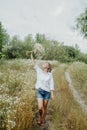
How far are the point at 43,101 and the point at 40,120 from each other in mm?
523

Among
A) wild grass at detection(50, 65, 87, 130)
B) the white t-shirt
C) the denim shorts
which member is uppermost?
the white t-shirt

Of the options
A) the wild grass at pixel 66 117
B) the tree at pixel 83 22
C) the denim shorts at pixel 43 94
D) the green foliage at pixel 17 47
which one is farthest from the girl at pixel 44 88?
the green foliage at pixel 17 47

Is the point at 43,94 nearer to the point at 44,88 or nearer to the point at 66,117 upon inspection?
the point at 44,88

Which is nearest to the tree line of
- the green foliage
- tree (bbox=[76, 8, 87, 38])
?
the green foliage

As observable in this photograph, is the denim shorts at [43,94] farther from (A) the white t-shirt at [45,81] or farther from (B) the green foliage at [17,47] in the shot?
(B) the green foliage at [17,47]

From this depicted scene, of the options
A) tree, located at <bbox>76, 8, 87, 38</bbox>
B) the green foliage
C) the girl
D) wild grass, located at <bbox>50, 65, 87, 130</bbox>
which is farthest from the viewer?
the green foliage

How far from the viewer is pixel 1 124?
305 inches

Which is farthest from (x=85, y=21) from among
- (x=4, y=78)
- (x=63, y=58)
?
(x=63, y=58)

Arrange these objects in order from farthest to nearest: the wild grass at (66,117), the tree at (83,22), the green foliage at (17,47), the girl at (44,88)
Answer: the green foliage at (17,47), the tree at (83,22), the girl at (44,88), the wild grass at (66,117)

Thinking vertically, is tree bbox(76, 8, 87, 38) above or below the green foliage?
above

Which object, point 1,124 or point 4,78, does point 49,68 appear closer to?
point 1,124

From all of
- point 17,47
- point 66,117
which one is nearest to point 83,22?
point 66,117

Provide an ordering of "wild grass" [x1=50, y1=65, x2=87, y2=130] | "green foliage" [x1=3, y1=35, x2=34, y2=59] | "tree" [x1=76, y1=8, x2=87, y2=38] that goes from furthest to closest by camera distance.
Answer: "green foliage" [x1=3, y1=35, x2=34, y2=59], "tree" [x1=76, y1=8, x2=87, y2=38], "wild grass" [x1=50, y1=65, x2=87, y2=130]

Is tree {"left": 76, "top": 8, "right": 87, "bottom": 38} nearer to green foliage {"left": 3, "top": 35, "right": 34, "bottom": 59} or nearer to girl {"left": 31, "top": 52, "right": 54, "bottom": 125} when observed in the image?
girl {"left": 31, "top": 52, "right": 54, "bottom": 125}
